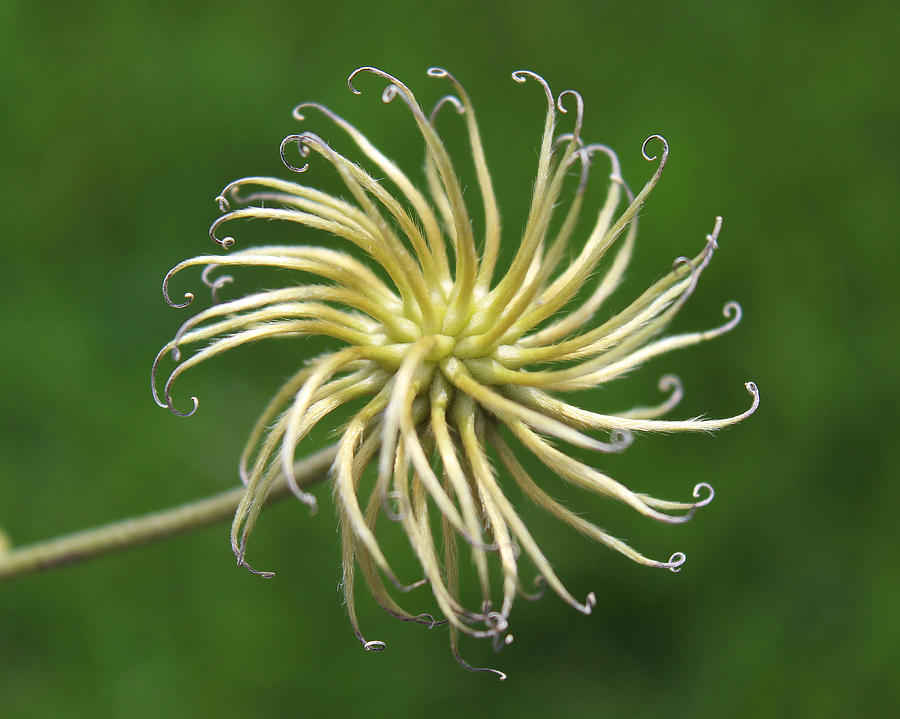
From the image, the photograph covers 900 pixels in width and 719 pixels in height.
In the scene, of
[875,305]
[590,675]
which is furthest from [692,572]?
[875,305]

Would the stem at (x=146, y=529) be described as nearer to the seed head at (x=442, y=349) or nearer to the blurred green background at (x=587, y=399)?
the seed head at (x=442, y=349)

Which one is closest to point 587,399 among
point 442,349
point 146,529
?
A: point 442,349

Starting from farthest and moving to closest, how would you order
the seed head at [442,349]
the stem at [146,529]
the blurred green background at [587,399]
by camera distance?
the blurred green background at [587,399]
the stem at [146,529]
the seed head at [442,349]

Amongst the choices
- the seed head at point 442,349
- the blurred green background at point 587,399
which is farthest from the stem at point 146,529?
the blurred green background at point 587,399

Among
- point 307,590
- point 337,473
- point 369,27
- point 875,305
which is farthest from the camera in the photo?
point 369,27

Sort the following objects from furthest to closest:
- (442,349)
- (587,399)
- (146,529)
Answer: (587,399) < (146,529) < (442,349)

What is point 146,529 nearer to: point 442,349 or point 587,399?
point 442,349

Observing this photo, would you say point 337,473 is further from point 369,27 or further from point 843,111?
point 843,111
